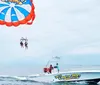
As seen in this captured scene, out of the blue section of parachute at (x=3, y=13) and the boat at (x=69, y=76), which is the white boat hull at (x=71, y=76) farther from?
the blue section of parachute at (x=3, y=13)

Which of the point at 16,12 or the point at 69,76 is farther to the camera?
the point at 69,76

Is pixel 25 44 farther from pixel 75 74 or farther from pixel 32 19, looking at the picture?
pixel 75 74

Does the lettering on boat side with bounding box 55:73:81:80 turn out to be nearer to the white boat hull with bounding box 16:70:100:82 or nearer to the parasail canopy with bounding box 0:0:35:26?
the white boat hull with bounding box 16:70:100:82

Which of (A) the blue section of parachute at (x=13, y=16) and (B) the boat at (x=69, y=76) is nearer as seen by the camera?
(A) the blue section of parachute at (x=13, y=16)

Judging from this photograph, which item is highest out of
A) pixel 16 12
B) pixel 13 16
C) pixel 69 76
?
pixel 16 12

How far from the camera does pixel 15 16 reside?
17.1 m

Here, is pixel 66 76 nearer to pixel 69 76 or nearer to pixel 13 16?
pixel 69 76

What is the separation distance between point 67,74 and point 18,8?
22746mm

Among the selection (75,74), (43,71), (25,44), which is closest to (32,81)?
(43,71)

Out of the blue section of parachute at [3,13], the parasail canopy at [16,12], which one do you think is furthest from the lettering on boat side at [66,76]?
the blue section of parachute at [3,13]

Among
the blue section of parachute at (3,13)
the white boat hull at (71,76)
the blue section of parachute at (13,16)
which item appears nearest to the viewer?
the blue section of parachute at (3,13)

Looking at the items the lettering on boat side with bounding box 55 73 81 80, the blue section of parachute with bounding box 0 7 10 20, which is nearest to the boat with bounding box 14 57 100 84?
the lettering on boat side with bounding box 55 73 81 80

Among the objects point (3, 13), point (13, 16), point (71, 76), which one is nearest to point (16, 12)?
point (13, 16)

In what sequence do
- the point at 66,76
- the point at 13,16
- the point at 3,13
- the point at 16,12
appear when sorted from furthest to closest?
the point at 66,76, the point at 16,12, the point at 13,16, the point at 3,13
